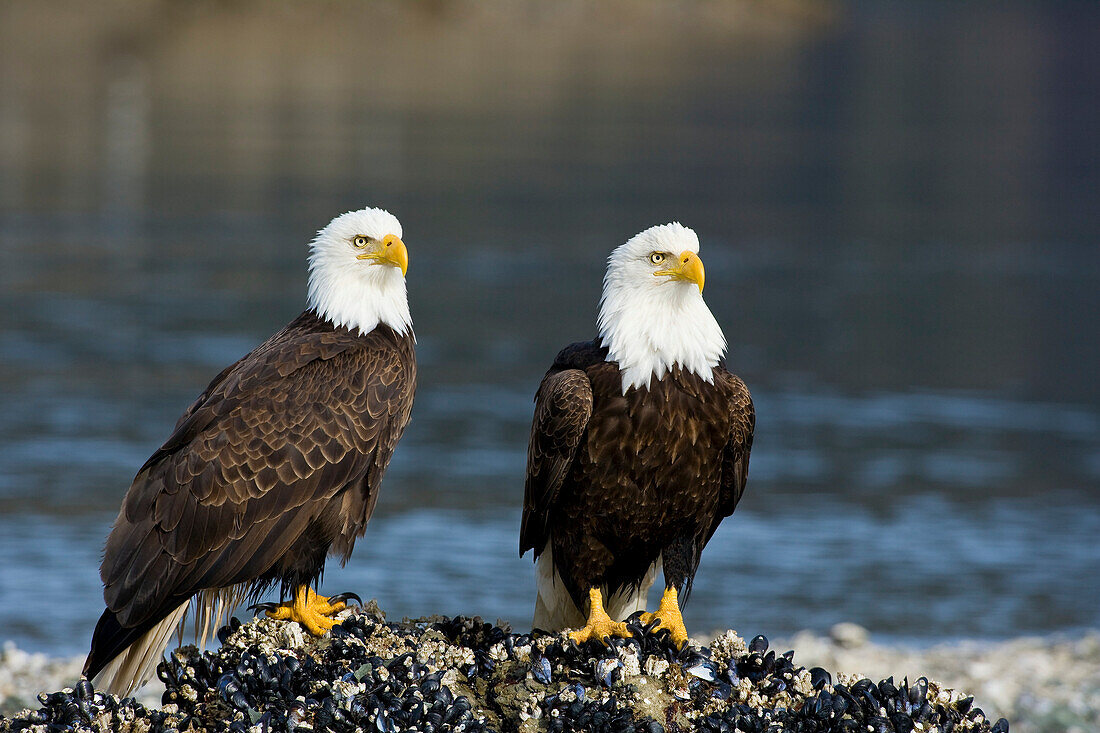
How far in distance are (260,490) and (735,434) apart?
75.5 inches

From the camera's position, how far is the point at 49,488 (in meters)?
12.9

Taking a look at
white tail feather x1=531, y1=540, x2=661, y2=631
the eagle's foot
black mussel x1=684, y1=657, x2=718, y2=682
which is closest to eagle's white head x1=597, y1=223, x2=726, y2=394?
the eagle's foot

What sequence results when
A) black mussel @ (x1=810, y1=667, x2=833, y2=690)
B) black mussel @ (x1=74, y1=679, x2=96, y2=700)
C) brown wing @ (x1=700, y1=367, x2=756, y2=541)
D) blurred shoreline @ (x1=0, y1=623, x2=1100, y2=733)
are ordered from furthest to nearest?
blurred shoreline @ (x1=0, y1=623, x2=1100, y2=733) < brown wing @ (x1=700, y1=367, x2=756, y2=541) < black mussel @ (x1=810, y1=667, x2=833, y2=690) < black mussel @ (x1=74, y1=679, x2=96, y2=700)

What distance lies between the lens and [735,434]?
19.9ft

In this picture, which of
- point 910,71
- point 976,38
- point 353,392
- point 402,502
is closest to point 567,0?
point 910,71

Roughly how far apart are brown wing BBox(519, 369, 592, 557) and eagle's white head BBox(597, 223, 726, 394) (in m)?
0.19

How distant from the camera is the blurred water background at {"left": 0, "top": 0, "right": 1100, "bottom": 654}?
11.8 metres

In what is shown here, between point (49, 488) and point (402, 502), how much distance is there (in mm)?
3060

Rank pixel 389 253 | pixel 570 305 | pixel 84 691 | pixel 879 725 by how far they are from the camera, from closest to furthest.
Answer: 1. pixel 879 725
2. pixel 84 691
3. pixel 389 253
4. pixel 570 305

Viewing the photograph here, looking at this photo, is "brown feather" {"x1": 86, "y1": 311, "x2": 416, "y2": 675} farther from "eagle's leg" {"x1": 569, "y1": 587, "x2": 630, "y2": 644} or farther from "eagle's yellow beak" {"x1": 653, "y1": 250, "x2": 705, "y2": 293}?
"eagle's yellow beak" {"x1": 653, "y1": 250, "x2": 705, "y2": 293}

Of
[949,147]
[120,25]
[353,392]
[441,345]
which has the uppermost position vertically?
[120,25]

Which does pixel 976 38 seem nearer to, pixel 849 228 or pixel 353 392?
pixel 849 228

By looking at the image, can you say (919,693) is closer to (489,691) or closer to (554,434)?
(489,691)

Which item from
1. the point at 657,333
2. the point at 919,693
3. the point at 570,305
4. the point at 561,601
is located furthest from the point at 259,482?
the point at 570,305
